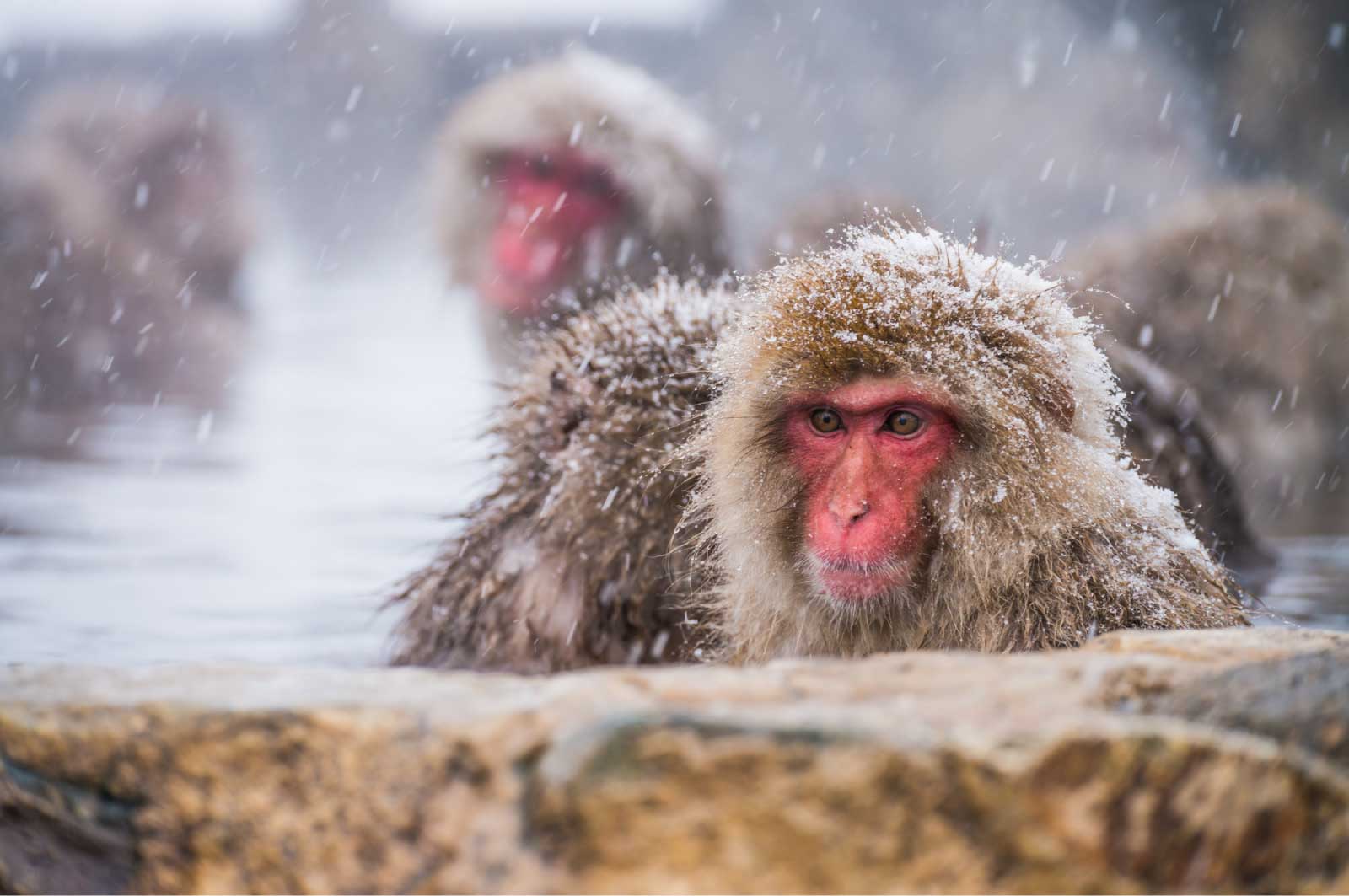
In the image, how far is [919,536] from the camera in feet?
6.95

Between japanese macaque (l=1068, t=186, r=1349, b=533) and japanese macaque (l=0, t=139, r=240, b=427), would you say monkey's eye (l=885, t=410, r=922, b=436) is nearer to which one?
japanese macaque (l=1068, t=186, r=1349, b=533)

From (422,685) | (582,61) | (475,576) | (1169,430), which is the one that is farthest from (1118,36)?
(422,685)

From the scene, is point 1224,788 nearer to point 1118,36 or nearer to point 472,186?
point 472,186

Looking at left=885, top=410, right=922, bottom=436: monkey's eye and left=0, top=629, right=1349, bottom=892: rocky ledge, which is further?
left=885, top=410, right=922, bottom=436: monkey's eye

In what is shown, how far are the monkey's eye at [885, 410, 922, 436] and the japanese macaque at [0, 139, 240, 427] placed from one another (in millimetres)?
6768

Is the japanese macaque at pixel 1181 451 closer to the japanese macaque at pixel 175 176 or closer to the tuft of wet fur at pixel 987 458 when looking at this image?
the tuft of wet fur at pixel 987 458

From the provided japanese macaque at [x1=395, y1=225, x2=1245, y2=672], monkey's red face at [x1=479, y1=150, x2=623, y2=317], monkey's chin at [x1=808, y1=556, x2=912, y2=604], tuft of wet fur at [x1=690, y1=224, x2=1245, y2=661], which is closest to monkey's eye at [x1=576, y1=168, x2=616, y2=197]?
monkey's red face at [x1=479, y1=150, x2=623, y2=317]

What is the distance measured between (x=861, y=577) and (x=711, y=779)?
108 centimetres

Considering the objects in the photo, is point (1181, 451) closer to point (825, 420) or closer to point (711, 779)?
point (825, 420)

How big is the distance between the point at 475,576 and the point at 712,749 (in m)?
2.06

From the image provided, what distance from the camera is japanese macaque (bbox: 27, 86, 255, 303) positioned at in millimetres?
10031

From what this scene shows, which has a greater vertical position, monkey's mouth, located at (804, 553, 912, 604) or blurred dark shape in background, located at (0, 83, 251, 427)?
blurred dark shape in background, located at (0, 83, 251, 427)

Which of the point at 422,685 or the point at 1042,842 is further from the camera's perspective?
the point at 422,685

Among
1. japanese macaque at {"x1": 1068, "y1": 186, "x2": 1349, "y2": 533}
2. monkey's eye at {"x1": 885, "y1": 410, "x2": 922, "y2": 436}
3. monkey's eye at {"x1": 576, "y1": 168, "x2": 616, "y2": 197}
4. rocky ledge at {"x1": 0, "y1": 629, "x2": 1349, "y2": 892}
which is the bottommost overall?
rocky ledge at {"x1": 0, "y1": 629, "x2": 1349, "y2": 892}
